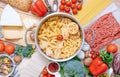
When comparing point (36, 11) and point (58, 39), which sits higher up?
point (36, 11)

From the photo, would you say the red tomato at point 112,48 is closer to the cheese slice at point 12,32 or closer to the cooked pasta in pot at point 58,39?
the cooked pasta in pot at point 58,39

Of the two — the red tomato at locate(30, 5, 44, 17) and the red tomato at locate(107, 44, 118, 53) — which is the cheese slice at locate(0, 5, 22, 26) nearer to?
the red tomato at locate(30, 5, 44, 17)

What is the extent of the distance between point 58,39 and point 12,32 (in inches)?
8.1

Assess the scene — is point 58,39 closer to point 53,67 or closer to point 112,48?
point 53,67

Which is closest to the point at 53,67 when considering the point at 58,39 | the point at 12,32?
the point at 58,39

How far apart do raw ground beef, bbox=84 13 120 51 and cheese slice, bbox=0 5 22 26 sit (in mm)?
299

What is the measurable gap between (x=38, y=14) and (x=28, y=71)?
0.25m

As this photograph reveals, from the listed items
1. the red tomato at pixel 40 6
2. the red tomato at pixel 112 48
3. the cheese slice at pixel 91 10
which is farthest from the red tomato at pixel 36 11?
the red tomato at pixel 112 48

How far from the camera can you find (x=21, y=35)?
1409mm

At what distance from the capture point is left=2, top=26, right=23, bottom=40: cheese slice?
4.59 feet

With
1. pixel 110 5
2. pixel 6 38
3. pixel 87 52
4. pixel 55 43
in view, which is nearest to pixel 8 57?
pixel 6 38

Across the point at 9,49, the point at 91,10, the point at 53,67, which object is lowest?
the point at 53,67

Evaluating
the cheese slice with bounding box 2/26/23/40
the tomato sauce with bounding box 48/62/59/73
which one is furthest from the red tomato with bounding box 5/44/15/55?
the tomato sauce with bounding box 48/62/59/73

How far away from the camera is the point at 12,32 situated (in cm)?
140
